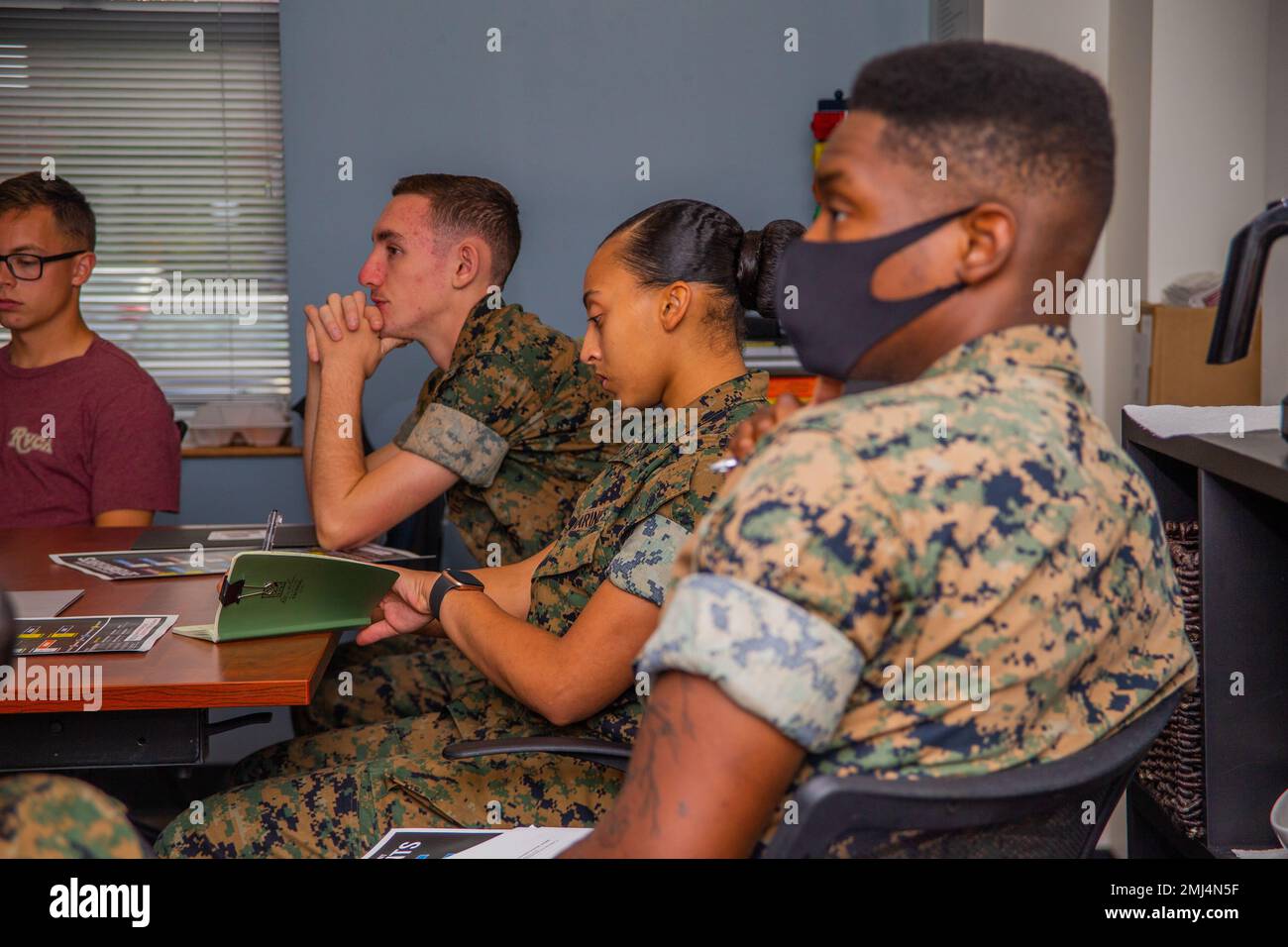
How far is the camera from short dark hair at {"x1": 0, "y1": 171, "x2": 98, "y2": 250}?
2.78 meters

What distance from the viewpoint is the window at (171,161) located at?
3.89m

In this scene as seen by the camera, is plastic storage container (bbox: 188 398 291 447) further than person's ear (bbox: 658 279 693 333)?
Yes

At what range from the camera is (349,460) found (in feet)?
7.71

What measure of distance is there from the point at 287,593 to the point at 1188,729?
122cm

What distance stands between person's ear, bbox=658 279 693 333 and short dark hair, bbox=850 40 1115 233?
0.76m

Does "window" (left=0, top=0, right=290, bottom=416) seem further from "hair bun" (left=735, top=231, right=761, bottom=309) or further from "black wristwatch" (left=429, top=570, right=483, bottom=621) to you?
"hair bun" (left=735, top=231, right=761, bottom=309)

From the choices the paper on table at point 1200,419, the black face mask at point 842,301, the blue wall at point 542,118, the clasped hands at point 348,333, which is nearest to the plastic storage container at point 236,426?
the blue wall at point 542,118

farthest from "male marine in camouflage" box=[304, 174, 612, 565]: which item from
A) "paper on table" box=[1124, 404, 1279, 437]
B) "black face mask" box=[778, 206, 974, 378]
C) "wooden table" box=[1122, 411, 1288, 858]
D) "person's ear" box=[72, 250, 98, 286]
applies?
"black face mask" box=[778, 206, 974, 378]

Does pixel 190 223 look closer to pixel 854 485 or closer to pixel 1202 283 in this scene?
pixel 1202 283

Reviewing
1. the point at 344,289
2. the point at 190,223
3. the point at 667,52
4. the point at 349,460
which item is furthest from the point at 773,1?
the point at 349,460

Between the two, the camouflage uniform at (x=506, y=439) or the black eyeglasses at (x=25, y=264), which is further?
the black eyeglasses at (x=25, y=264)

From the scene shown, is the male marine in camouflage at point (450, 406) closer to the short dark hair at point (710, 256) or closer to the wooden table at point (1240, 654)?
the short dark hair at point (710, 256)

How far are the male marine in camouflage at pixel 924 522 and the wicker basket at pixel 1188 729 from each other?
2.41ft

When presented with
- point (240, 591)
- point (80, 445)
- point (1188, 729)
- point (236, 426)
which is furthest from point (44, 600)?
point (236, 426)
